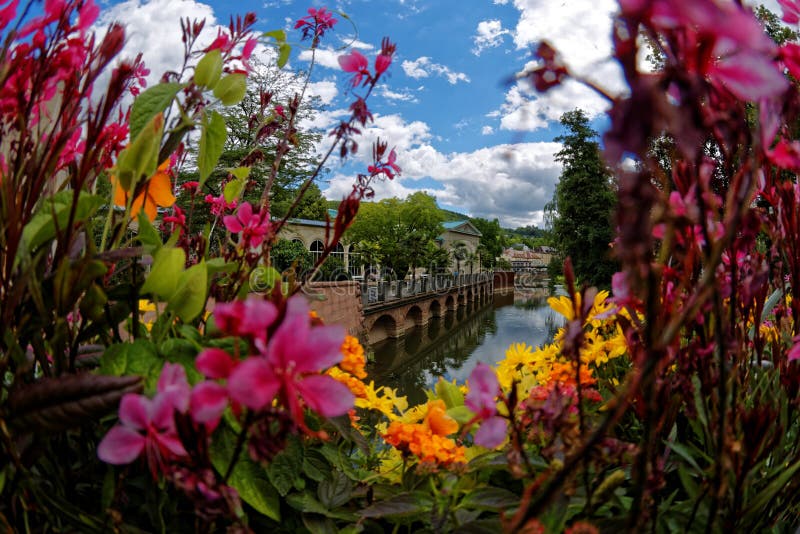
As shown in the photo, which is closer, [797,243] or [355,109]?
[797,243]

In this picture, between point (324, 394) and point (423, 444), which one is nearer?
point (324, 394)

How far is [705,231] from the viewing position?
0.31 m

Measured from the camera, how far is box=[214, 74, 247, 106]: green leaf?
2.17 ft

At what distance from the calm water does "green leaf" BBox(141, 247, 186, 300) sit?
8871mm

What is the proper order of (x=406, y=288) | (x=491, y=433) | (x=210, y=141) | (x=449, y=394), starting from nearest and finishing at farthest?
(x=491, y=433) → (x=210, y=141) → (x=449, y=394) → (x=406, y=288)

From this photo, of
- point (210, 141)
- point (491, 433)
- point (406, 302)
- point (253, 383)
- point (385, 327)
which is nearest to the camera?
point (253, 383)

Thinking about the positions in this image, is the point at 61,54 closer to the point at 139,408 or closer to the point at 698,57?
the point at 139,408

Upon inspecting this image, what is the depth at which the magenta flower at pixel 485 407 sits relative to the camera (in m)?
0.41

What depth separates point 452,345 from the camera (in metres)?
21.8

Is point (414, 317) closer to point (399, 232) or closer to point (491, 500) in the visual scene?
point (399, 232)

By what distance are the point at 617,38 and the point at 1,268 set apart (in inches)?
22.5

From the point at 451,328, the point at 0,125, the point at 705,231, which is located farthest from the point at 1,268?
the point at 451,328

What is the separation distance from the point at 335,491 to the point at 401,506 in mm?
120

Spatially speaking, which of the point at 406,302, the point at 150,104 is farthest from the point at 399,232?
the point at 150,104
